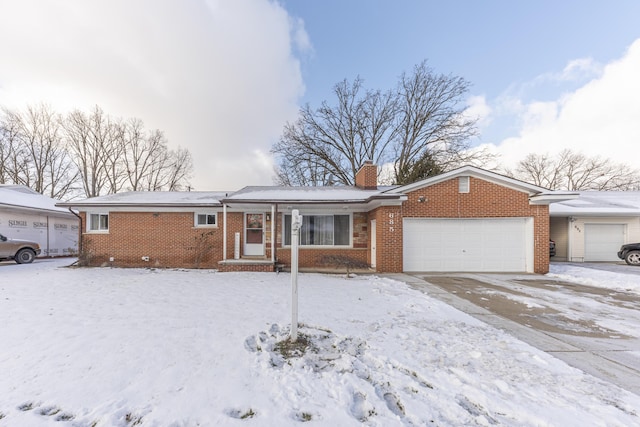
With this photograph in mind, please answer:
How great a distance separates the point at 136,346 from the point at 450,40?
56.4 ft

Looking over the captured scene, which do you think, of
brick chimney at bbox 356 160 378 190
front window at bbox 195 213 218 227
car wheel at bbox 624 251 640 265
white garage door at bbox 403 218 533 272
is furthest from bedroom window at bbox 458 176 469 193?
front window at bbox 195 213 218 227

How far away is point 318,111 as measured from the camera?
23.8 m

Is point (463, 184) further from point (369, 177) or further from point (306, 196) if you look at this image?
point (306, 196)

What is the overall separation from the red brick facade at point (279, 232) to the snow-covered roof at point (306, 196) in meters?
0.84

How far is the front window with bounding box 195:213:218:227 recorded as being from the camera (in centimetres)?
1164

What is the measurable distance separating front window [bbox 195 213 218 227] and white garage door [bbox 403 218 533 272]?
794cm

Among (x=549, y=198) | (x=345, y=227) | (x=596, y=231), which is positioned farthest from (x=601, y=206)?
(x=345, y=227)

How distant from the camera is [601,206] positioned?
13984 mm

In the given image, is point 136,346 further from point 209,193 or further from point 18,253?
point 18,253

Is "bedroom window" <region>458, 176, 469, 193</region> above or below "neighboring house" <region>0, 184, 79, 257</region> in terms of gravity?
above

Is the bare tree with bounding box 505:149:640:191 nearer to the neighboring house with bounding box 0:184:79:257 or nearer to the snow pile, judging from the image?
the snow pile

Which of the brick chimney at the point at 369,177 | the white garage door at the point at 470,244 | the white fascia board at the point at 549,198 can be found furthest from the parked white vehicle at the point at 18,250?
the white fascia board at the point at 549,198

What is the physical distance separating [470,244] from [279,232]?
7511 mm

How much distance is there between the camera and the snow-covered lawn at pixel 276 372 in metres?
2.31
